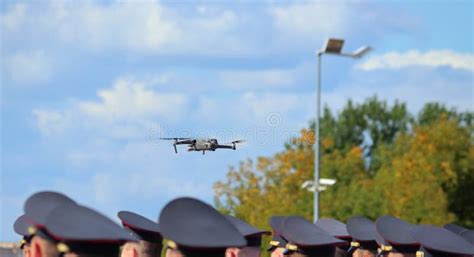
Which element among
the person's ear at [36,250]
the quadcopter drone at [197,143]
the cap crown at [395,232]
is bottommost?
the cap crown at [395,232]

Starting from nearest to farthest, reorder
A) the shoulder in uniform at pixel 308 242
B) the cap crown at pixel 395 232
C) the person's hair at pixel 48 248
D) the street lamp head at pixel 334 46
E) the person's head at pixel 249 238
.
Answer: the person's hair at pixel 48 248 < the shoulder in uniform at pixel 308 242 < the cap crown at pixel 395 232 < the person's head at pixel 249 238 < the street lamp head at pixel 334 46

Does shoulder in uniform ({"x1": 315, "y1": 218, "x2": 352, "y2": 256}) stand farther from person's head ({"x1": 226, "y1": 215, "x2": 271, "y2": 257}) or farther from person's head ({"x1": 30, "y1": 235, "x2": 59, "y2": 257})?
person's head ({"x1": 30, "y1": 235, "x2": 59, "y2": 257})

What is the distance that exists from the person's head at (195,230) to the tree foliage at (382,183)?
3426 centimetres

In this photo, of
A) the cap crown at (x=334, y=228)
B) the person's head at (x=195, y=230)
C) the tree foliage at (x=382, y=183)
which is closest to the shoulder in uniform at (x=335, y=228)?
the cap crown at (x=334, y=228)

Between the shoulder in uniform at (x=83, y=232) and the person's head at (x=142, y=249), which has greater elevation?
the shoulder in uniform at (x=83, y=232)

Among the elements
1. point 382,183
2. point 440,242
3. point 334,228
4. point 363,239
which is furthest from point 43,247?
point 382,183

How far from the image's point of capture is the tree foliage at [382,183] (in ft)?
188

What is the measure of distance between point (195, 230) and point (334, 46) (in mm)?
24993

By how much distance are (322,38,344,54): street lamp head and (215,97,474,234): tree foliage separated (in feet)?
36.1

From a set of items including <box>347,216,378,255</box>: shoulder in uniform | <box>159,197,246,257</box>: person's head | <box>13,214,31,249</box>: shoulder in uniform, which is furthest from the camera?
<box>347,216,378,255</box>: shoulder in uniform

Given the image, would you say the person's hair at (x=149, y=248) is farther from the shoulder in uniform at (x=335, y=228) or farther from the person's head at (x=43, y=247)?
the shoulder in uniform at (x=335, y=228)

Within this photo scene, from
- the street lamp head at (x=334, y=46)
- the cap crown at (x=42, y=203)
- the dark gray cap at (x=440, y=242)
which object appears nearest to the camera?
the cap crown at (x=42, y=203)

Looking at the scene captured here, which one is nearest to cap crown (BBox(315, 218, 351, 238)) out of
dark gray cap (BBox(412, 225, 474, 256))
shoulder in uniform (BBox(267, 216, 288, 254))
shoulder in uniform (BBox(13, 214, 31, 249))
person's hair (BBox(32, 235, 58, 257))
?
shoulder in uniform (BBox(267, 216, 288, 254))

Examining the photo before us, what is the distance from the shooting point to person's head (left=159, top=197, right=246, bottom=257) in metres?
10.8
